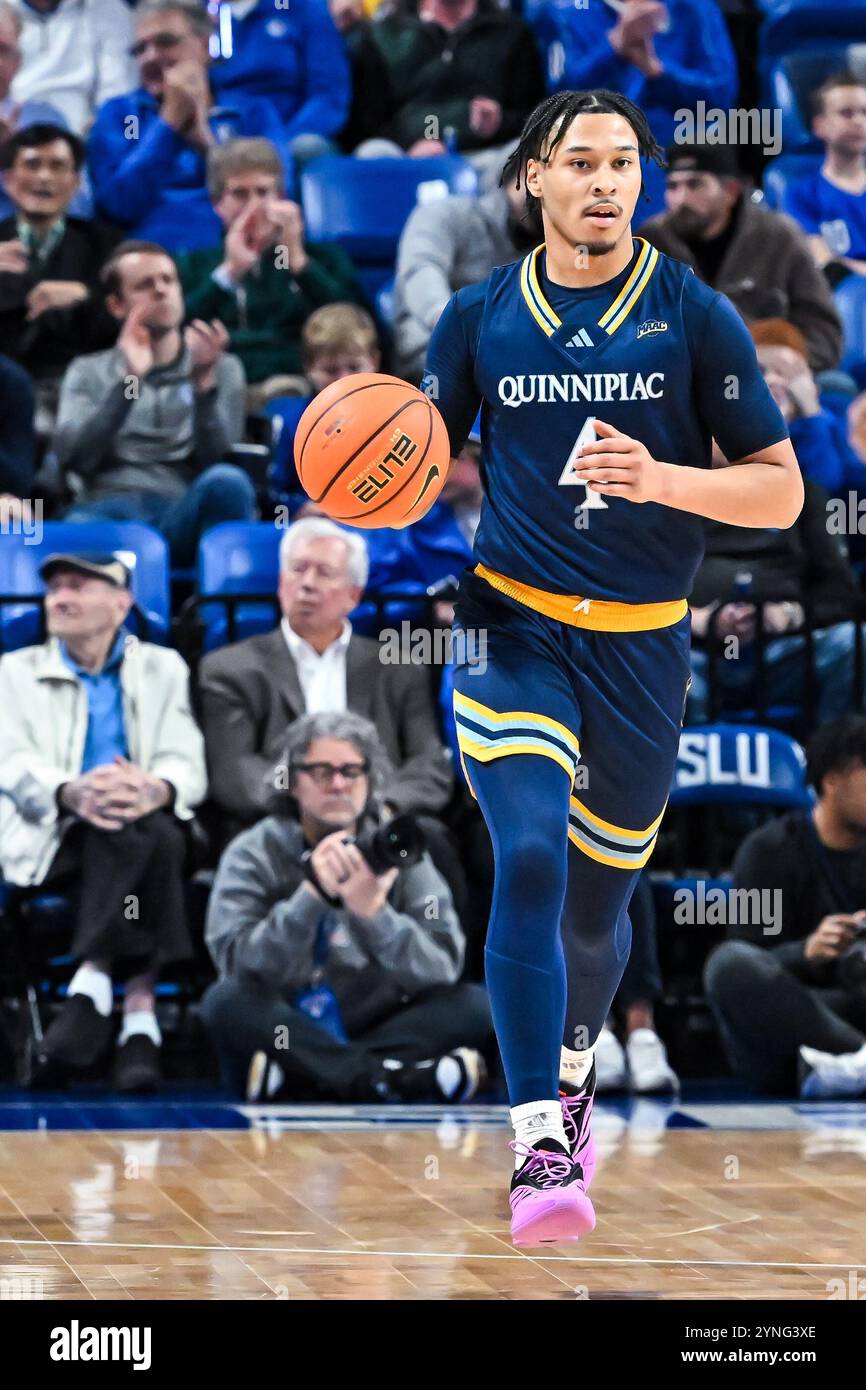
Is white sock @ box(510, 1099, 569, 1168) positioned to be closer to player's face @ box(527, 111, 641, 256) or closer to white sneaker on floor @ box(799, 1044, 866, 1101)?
player's face @ box(527, 111, 641, 256)

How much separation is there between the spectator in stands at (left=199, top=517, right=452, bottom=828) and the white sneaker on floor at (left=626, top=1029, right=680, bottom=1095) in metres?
1.07

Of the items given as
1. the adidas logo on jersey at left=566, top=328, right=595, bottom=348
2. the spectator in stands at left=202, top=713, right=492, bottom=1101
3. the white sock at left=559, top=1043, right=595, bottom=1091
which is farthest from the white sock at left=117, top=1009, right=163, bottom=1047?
the adidas logo on jersey at left=566, top=328, right=595, bottom=348

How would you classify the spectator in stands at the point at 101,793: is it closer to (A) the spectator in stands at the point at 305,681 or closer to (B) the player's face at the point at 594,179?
(A) the spectator in stands at the point at 305,681

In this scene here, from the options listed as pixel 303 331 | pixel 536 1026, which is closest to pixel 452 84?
pixel 303 331

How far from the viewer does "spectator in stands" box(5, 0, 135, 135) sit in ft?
27.5

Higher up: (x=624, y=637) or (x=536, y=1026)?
(x=624, y=637)

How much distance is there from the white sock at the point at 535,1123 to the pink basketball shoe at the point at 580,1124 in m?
0.44

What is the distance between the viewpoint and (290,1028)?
19.8 ft

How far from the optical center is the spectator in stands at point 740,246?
7594 mm

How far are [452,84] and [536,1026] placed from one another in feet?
18.8

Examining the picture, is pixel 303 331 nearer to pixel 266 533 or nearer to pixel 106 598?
pixel 266 533

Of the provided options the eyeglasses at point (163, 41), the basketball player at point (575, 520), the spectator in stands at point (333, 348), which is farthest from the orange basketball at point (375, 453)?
the eyeglasses at point (163, 41)

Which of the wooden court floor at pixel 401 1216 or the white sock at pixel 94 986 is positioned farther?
the white sock at pixel 94 986

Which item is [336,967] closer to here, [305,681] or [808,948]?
[305,681]
